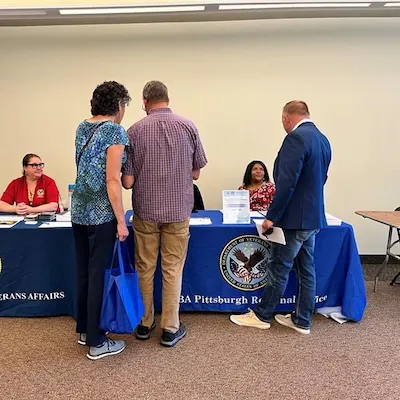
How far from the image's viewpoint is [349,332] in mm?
2385

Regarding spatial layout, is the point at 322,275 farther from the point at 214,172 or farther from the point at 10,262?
the point at 10,262

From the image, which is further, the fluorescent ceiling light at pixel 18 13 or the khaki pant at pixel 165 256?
the fluorescent ceiling light at pixel 18 13

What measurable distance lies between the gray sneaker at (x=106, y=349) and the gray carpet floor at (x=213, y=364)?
0.11ft

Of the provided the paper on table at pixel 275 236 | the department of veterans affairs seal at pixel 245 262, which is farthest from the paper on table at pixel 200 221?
the paper on table at pixel 275 236

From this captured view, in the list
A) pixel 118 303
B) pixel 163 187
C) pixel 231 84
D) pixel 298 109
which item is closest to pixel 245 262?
pixel 163 187

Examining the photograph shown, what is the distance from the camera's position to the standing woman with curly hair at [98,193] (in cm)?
191

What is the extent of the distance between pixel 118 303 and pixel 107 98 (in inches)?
40.9

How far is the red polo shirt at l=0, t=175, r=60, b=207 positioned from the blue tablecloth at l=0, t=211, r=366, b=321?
0.48 meters

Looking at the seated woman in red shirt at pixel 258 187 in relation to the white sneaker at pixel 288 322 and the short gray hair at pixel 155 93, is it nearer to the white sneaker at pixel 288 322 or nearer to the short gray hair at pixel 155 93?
the white sneaker at pixel 288 322

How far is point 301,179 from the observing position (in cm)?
216

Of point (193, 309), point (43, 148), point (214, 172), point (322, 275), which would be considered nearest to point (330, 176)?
point (214, 172)

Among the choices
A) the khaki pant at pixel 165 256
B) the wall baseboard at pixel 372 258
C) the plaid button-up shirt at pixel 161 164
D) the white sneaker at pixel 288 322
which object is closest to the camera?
the plaid button-up shirt at pixel 161 164

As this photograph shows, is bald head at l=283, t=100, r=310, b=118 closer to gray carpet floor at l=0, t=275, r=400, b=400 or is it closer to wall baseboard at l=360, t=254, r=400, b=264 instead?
gray carpet floor at l=0, t=275, r=400, b=400

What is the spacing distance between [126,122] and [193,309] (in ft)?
6.72
